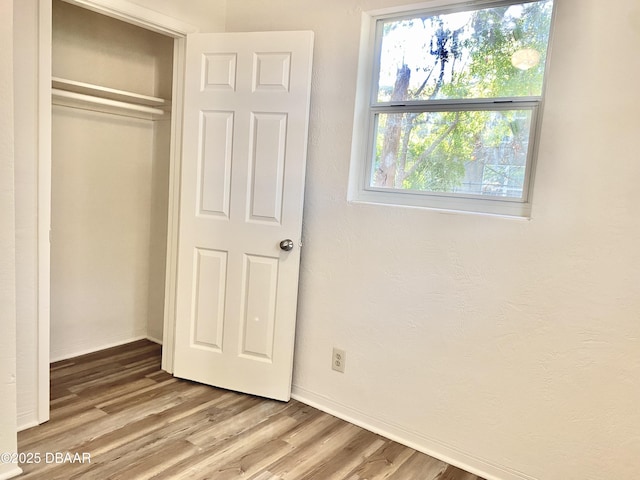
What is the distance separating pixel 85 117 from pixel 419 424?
268 centimetres

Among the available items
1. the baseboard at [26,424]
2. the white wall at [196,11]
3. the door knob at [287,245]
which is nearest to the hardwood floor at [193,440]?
the baseboard at [26,424]

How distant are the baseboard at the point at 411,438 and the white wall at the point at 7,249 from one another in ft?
4.56

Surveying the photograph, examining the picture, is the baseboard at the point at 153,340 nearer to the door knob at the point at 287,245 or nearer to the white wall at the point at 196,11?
the door knob at the point at 287,245

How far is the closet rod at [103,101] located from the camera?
266 centimetres

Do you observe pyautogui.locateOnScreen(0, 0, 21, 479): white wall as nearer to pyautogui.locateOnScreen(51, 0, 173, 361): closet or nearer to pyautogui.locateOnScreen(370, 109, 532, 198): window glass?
pyautogui.locateOnScreen(51, 0, 173, 361): closet

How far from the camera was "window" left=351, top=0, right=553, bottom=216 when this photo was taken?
1986 mm

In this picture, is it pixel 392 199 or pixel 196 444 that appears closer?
pixel 196 444

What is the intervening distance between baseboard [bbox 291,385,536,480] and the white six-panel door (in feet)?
0.59

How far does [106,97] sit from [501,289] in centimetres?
267

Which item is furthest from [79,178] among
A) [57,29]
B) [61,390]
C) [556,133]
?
[556,133]

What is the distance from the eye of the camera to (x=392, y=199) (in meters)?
2.36

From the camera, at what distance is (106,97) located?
301 centimetres

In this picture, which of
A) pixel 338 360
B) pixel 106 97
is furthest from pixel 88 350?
pixel 338 360

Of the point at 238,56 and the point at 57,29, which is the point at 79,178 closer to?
the point at 57,29
